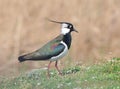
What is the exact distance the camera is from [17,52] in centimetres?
1526

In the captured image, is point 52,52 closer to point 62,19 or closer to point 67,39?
point 67,39

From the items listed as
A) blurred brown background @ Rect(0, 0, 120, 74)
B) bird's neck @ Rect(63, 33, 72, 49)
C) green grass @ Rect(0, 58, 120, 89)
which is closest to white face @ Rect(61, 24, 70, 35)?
bird's neck @ Rect(63, 33, 72, 49)

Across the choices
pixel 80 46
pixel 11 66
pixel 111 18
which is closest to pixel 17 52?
pixel 11 66

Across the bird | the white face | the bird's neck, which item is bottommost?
the bird

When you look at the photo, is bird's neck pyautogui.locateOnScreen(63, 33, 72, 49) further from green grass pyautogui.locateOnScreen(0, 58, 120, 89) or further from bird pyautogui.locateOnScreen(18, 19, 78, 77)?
green grass pyautogui.locateOnScreen(0, 58, 120, 89)

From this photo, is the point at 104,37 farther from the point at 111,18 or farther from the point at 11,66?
the point at 11,66

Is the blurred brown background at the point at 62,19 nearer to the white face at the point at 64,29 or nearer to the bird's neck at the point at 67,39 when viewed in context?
the white face at the point at 64,29

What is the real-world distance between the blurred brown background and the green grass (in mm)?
3653

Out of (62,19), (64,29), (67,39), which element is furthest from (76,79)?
(62,19)

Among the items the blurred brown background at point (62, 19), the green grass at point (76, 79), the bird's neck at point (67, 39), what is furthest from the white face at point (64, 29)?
the blurred brown background at point (62, 19)

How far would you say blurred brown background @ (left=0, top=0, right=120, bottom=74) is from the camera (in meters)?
15.4

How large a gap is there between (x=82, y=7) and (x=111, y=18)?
31.9 inches

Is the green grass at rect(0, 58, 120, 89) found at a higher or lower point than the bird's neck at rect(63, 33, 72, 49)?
lower

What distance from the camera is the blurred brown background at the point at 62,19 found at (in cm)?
1538
